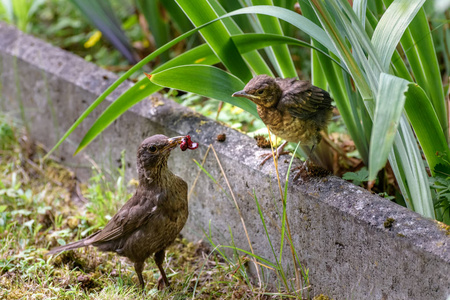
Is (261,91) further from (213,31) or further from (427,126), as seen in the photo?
(427,126)

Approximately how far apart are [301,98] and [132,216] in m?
1.14

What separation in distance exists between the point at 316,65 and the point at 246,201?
92cm

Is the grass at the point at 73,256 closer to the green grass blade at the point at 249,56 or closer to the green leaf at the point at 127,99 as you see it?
the green leaf at the point at 127,99

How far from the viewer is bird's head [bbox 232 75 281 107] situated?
123 inches

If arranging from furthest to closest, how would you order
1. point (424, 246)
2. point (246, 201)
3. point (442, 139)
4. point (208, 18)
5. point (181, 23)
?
point (181, 23)
point (246, 201)
point (208, 18)
point (442, 139)
point (424, 246)

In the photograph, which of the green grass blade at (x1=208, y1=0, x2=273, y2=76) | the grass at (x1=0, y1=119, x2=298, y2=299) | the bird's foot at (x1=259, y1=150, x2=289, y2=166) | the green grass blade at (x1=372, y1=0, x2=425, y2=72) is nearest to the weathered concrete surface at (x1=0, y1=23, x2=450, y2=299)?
the bird's foot at (x1=259, y1=150, x2=289, y2=166)

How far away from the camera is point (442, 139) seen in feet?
9.27

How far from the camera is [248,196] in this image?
3.33 meters

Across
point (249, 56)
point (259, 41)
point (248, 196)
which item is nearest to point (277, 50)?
point (249, 56)

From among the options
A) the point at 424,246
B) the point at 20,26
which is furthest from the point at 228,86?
the point at 20,26

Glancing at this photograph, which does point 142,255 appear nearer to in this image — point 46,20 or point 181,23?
point 181,23

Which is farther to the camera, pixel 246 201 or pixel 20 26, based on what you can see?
pixel 20 26

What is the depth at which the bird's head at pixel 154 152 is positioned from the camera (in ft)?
10.3

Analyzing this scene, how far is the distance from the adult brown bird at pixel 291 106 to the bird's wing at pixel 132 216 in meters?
0.67
